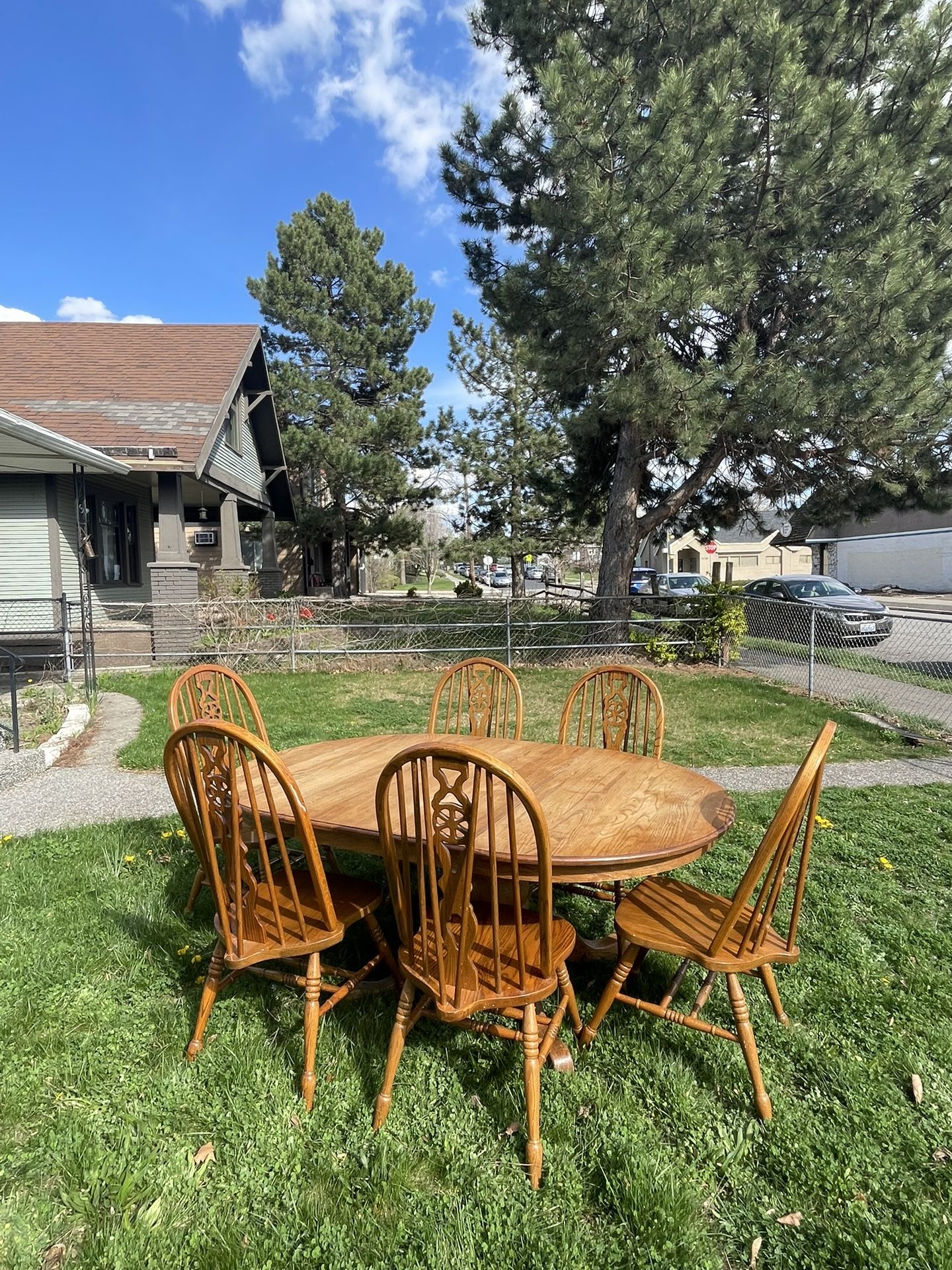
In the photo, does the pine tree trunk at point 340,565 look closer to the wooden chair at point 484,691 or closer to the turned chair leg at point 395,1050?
the wooden chair at point 484,691

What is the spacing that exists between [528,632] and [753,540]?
38.4 metres

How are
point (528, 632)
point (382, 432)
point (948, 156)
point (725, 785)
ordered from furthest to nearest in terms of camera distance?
point (382, 432)
point (528, 632)
point (948, 156)
point (725, 785)

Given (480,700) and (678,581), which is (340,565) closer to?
(678,581)

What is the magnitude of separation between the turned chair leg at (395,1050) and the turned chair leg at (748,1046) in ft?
3.10

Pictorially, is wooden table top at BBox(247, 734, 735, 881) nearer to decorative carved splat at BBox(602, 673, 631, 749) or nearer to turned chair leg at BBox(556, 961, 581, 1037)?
decorative carved splat at BBox(602, 673, 631, 749)

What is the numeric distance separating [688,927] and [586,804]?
1.62ft

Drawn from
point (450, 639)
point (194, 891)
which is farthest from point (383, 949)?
point (450, 639)

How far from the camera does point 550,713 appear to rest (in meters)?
7.44

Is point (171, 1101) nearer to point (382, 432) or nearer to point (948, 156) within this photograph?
point (948, 156)

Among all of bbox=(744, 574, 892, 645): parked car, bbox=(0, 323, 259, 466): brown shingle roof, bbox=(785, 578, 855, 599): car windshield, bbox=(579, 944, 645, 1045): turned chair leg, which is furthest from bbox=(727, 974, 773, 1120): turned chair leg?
bbox=(785, 578, 855, 599): car windshield

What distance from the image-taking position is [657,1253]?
155 cm

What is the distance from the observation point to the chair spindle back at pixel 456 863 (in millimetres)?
1689

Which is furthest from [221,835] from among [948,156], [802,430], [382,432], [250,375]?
[382,432]

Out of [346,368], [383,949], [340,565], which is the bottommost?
[383,949]
